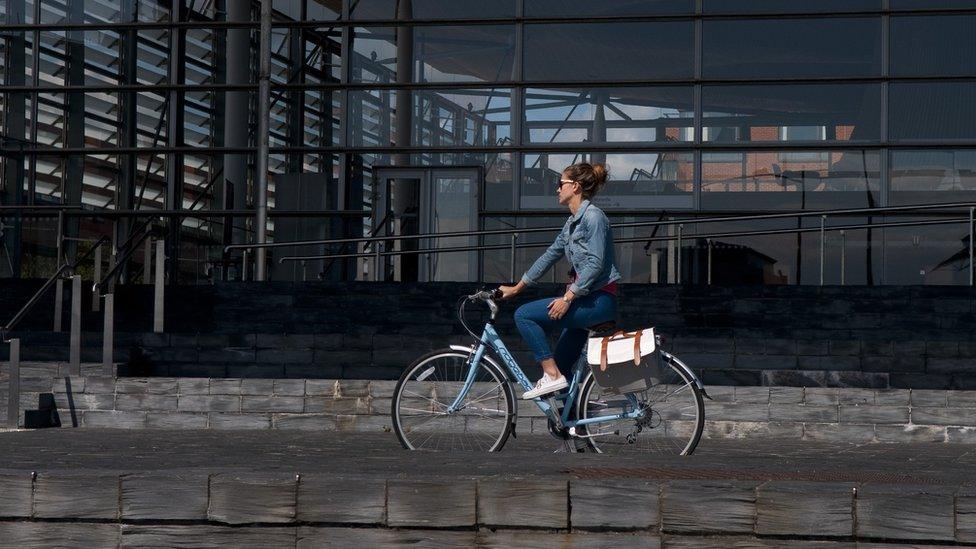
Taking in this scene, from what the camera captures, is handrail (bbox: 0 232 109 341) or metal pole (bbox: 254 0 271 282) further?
metal pole (bbox: 254 0 271 282)

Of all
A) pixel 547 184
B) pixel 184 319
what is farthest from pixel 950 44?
pixel 184 319

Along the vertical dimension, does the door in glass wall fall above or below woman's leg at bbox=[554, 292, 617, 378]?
above

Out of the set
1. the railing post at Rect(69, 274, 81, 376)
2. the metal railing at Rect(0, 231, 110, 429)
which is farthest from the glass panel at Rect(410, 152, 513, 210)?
the railing post at Rect(69, 274, 81, 376)

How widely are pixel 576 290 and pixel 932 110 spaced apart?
593 inches

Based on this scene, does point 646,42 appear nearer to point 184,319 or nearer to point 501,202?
point 501,202

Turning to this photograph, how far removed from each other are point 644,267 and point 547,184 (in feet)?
7.71

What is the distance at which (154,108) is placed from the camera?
22734 mm

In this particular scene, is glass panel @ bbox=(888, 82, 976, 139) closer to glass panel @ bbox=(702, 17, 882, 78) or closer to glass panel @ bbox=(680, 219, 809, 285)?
glass panel @ bbox=(702, 17, 882, 78)

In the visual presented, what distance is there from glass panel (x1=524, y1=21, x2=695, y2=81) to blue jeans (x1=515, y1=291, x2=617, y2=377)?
14582 mm

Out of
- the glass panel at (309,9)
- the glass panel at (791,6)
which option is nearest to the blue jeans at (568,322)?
the glass panel at (791,6)

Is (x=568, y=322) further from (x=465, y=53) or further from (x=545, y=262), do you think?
(x=465, y=53)

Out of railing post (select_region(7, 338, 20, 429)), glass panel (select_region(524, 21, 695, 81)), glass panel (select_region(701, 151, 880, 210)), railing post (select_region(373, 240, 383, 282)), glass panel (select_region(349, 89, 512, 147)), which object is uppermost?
glass panel (select_region(524, 21, 695, 81))

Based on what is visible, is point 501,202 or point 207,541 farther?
point 501,202

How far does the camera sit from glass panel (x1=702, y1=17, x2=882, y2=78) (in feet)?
69.4
